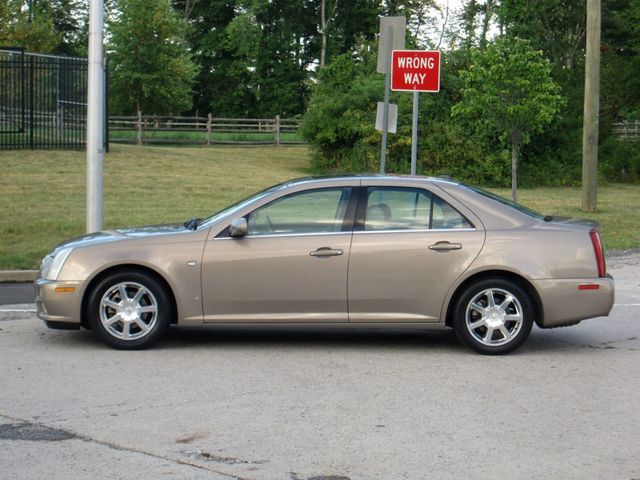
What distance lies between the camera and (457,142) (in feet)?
111

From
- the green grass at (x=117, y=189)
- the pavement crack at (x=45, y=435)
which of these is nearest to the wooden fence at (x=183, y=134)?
the green grass at (x=117, y=189)

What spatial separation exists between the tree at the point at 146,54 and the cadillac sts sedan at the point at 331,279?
129 feet

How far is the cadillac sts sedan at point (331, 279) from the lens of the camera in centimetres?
891

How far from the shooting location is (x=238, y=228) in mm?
8914

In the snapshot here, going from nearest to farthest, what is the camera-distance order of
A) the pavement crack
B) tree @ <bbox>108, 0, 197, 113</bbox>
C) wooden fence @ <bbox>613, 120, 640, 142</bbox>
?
1. the pavement crack
2. wooden fence @ <bbox>613, 120, 640, 142</bbox>
3. tree @ <bbox>108, 0, 197, 113</bbox>

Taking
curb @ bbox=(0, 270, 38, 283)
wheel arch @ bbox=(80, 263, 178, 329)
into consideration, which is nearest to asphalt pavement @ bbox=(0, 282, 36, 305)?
curb @ bbox=(0, 270, 38, 283)

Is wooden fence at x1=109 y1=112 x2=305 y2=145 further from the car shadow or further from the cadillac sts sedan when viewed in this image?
the cadillac sts sedan

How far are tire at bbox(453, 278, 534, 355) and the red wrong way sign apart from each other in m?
6.59

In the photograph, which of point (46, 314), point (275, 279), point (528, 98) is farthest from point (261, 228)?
point (528, 98)

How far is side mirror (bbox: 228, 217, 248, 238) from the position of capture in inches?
351

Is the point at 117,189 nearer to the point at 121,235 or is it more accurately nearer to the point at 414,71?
the point at 414,71

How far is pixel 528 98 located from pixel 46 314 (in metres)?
15.3

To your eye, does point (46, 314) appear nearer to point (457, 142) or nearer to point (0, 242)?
point (0, 242)

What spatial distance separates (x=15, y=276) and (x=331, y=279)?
610cm
